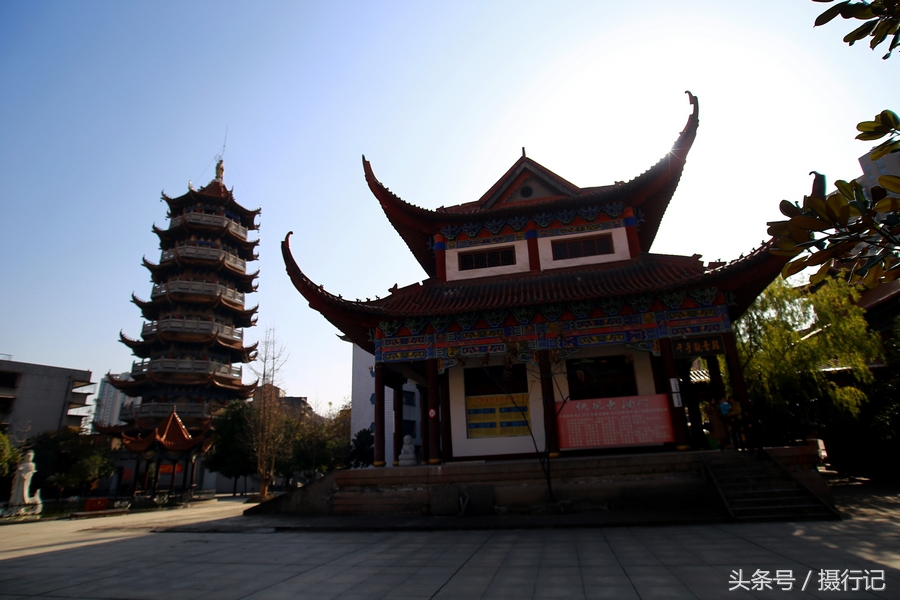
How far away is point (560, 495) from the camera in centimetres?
1107

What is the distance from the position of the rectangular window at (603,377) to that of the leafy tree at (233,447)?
890 inches

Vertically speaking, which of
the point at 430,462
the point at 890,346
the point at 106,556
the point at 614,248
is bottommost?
the point at 106,556

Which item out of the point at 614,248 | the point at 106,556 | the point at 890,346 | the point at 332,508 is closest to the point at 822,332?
the point at 890,346

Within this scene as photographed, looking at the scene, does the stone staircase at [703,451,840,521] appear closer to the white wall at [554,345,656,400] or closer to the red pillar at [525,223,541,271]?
the white wall at [554,345,656,400]

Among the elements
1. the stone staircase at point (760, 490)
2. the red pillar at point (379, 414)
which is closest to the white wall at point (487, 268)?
the red pillar at point (379, 414)

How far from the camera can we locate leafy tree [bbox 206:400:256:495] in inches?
1174

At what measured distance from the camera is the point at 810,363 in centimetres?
1587

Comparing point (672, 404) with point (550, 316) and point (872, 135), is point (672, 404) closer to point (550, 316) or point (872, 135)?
point (550, 316)

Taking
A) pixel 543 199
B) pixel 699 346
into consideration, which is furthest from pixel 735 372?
pixel 543 199

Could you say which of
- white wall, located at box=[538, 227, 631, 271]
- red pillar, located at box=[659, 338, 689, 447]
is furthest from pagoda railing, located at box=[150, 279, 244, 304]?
red pillar, located at box=[659, 338, 689, 447]

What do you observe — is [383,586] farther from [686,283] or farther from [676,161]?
[676,161]

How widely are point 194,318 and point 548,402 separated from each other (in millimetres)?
35289

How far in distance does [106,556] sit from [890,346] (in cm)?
2220

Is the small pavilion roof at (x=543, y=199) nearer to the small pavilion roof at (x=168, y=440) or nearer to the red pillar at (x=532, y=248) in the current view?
the red pillar at (x=532, y=248)
